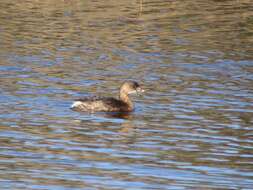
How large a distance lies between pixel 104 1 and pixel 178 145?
687 inches

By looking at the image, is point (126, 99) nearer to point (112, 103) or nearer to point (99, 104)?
point (112, 103)

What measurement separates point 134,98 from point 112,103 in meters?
1.60

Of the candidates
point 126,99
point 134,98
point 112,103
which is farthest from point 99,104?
point 134,98

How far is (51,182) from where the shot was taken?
1156cm

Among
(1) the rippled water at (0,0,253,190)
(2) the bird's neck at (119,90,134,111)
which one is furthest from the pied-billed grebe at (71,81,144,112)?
(1) the rippled water at (0,0,253,190)

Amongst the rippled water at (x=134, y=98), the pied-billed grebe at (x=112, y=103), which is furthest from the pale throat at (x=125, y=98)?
the rippled water at (x=134, y=98)

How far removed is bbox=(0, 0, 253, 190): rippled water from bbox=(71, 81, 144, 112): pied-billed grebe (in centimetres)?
21

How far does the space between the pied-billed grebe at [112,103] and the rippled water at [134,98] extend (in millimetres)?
212

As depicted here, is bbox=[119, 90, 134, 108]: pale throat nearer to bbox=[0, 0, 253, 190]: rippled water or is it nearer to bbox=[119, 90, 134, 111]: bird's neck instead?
bbox=[119, 90, 134, 111]: bird's neck

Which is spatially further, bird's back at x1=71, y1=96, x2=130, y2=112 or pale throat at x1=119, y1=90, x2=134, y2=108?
pale throat at x1=119, y1=90, x2=134, y2=108

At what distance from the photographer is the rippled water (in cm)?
1235

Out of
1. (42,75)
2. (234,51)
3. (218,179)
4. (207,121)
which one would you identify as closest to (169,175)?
(218,179)

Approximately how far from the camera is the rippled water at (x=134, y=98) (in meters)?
12.4

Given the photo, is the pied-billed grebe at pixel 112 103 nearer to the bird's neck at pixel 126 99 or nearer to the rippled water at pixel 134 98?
the bird's neck at pixel 126 99
